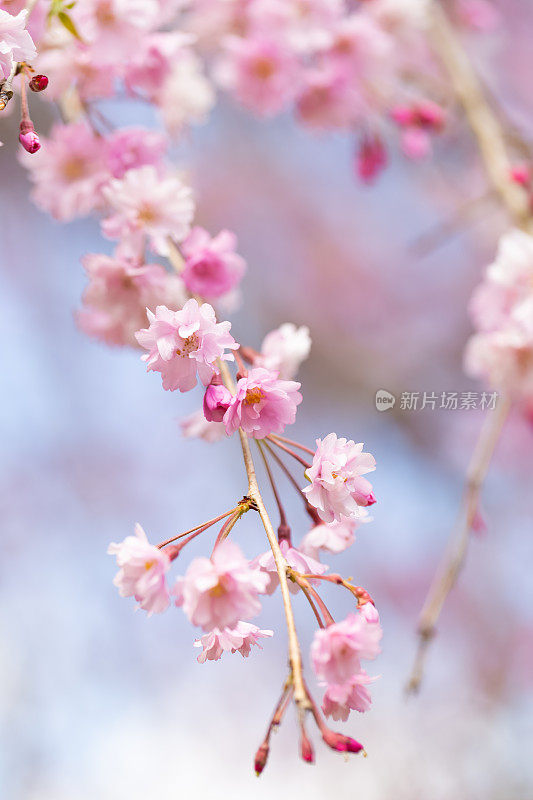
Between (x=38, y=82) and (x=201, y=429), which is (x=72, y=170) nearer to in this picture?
(x=38, y=82)

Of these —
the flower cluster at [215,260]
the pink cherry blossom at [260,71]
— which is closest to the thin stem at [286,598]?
the flower cluster at [215,260]

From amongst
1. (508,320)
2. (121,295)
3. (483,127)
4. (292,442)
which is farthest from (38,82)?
(483,127)

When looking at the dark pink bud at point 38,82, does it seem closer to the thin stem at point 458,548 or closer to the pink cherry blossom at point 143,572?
the pink cherry blossom at point 143,572

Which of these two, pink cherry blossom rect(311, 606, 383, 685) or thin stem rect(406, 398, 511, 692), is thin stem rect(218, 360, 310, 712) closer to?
pink cherry blossom rect(311, 606, 383, 685)

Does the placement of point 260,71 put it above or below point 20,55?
above

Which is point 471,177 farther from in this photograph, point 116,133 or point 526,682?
point 116,133

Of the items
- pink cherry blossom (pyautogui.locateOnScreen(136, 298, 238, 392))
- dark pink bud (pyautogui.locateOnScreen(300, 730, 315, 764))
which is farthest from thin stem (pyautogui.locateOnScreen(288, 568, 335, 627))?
pink cherry blossom (pyautogui.locateOnScreen(136, 298, 238, 392))
